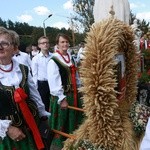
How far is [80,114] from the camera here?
5.11 metres

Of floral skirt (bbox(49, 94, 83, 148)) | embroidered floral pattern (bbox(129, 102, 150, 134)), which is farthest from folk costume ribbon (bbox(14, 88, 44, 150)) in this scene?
floral skirt (bbox(49, 94, 83, 148))

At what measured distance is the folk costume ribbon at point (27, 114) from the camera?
279 cm

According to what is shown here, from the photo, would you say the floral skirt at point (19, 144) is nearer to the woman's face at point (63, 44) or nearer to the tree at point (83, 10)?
the woman's face at point (63, 44)

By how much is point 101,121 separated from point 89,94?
0.73ft

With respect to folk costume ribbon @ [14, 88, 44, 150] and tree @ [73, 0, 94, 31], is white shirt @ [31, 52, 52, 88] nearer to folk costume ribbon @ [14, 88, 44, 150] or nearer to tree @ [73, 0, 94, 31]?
folk costume ribbon @ [14, 88, 44, 150]

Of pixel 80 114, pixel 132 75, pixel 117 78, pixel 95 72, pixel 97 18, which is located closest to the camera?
pixel 95 72

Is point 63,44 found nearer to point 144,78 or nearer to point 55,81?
point 55,81

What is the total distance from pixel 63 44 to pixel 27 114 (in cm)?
245

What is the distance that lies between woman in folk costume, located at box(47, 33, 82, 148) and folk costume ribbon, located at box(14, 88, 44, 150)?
1.79 m

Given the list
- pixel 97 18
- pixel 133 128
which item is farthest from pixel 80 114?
pixel 133 128

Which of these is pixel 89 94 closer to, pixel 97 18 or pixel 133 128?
pixel 133 128

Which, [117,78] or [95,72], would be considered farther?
[117,78]

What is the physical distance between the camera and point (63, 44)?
17.1ft

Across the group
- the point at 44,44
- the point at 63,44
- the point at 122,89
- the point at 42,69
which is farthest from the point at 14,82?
the point at 44,44
